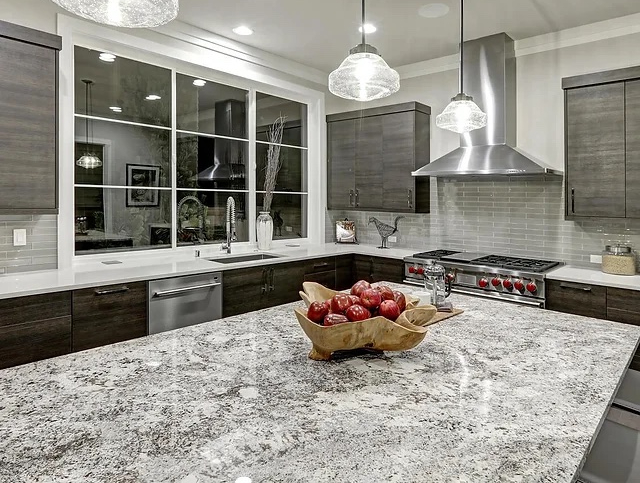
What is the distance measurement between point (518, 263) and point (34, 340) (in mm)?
3439

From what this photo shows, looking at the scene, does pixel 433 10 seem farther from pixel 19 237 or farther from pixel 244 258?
pixel 19 237

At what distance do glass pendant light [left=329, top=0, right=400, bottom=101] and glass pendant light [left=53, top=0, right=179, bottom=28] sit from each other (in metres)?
0.72

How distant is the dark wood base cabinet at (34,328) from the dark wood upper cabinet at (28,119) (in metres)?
0.58

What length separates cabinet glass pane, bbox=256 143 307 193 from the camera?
471 cm

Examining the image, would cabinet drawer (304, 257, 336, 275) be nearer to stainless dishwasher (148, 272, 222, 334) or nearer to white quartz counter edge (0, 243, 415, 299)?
white quartz counter edge (0, 243, 415, 299)

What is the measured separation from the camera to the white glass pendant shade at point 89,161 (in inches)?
133

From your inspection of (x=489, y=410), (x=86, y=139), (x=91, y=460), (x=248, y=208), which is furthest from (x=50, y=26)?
(x=489, y=410)

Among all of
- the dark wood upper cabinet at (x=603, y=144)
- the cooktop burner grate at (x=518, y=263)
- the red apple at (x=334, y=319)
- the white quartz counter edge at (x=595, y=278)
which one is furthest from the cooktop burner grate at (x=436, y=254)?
the red apple at (x=334, y=319)

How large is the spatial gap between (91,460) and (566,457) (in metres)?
0.95

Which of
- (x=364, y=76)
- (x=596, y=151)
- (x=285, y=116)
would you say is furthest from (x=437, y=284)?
(x=285, y=116)

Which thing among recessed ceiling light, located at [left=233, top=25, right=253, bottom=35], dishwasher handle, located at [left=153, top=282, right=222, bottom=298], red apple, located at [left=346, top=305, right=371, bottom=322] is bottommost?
dishwasher handle, located at [left=153, top=282, right=222, bottom=298]

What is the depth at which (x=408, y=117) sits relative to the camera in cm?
451

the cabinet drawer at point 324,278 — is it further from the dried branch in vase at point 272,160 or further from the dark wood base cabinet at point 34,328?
the dark wood base cabinet at point 34,328

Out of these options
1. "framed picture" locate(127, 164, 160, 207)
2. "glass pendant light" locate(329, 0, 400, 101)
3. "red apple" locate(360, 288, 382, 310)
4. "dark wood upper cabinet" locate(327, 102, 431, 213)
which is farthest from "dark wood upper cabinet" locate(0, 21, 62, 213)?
"dark wood upper cabinet" locate(327, 102, 431, 213)
